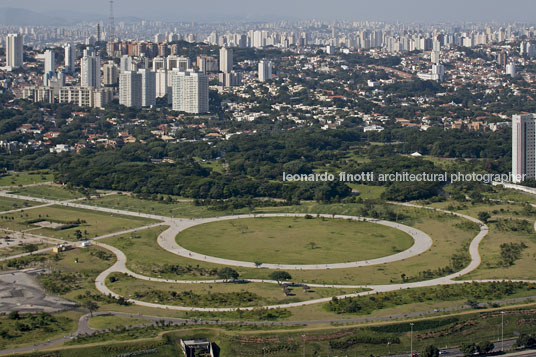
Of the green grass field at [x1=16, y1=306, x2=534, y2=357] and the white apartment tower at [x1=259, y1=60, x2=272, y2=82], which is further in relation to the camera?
the white apartment tower at [x1=259, y1=60, x2=272, y2=82]

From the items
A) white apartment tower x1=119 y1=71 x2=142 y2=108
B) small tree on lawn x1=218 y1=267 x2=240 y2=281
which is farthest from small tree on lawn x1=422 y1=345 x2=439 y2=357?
white apartment tower x1=119 y1=71 x2=142 y2=108

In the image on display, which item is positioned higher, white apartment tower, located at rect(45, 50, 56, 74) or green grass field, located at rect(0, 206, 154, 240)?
white apartment tower, located at rect(45, 50, 56, 74)

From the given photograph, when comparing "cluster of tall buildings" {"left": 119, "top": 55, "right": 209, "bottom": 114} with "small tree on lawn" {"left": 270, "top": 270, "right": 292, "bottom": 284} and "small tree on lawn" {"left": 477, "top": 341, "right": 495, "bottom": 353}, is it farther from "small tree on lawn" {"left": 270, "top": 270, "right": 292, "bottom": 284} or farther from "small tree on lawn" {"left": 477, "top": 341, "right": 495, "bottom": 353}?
"small tree on lawn" {"left": 477, "top": 341, "right": 495, "bottom": 353}

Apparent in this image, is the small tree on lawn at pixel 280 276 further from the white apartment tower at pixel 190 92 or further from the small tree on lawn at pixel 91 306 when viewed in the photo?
the white apartment tower at pixel 190 92

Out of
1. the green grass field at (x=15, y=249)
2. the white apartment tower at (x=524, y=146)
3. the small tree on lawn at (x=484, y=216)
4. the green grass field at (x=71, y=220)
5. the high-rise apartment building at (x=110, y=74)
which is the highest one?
the high-rise apartment building at (x=110, y=74)

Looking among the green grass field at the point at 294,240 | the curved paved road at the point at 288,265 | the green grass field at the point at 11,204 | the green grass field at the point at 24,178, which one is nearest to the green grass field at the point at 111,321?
the curved paved road at the point at 288,265

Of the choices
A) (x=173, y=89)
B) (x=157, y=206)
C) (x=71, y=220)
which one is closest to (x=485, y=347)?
(x=71, y=220)

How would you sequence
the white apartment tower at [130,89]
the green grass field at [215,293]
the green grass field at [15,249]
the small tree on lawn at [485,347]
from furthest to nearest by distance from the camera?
the white apartment tower at [130,89], the green grass field at [15,249], the green grass field at [215,293], the small tree on lawn at [485,347]
